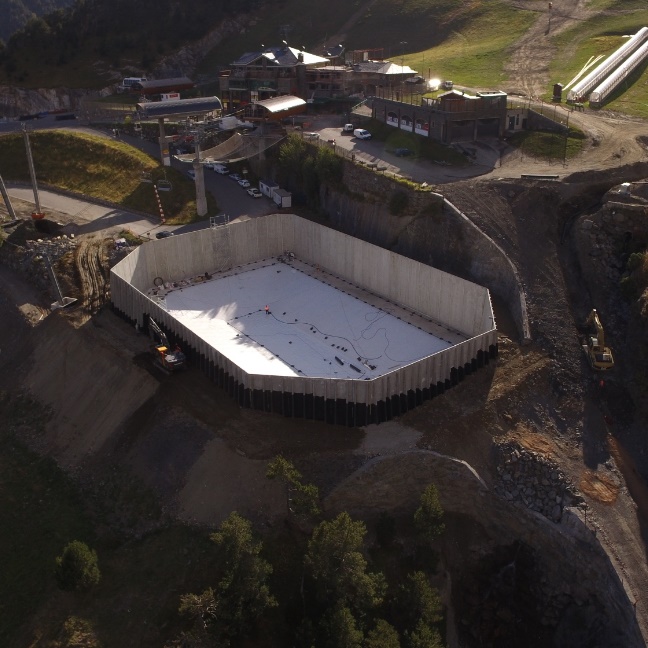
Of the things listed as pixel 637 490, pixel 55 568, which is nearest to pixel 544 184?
pixel 637 490

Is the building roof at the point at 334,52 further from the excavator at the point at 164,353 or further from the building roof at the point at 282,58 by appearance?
the excavator at the point at 164,353

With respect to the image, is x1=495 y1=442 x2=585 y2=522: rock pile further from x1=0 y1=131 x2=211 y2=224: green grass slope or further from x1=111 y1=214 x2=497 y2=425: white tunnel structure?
x1=0 y1=131 x2=211 y2=224: green grass slope

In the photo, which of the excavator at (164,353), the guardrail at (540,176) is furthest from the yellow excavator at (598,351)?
the excavator at (164,353)

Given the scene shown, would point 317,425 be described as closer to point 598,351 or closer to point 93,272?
point 598,351

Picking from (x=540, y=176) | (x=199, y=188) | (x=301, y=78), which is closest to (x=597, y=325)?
(x=540, y=176)

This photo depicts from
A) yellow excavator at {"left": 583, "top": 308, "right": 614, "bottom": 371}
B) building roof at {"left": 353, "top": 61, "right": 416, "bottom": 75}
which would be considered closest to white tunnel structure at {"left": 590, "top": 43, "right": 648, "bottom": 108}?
building roof at {"left": 353, "top": 61, "right": 416, "bottom": 75}
